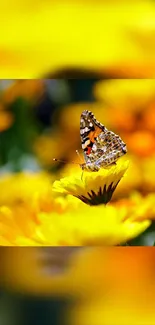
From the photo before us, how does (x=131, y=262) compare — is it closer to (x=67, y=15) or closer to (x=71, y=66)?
(x=71, y=66)

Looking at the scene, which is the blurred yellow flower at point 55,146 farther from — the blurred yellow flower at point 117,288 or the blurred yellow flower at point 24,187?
the blurred yellow flower at point 117,288

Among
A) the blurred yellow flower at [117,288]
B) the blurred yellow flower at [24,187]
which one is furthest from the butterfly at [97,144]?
the blurred yellow flower at [117,288]

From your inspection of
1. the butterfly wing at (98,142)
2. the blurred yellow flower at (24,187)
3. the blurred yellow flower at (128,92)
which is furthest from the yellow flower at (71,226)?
the blurred yellow flower at (128,92)

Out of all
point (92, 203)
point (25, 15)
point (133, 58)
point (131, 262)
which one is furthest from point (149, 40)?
point (131, 262)

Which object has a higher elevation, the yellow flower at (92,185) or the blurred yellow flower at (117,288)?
the yellow flower at (92,185)

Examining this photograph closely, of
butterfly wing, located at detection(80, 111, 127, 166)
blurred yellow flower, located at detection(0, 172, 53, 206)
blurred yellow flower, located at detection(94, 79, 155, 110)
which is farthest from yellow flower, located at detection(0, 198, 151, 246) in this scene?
blurred yellow flower, located at detection(94, 79, 155, 110)

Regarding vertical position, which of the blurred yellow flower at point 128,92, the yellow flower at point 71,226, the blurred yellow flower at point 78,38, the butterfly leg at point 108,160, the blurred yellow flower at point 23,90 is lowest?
the yellow flower at point 71,226
